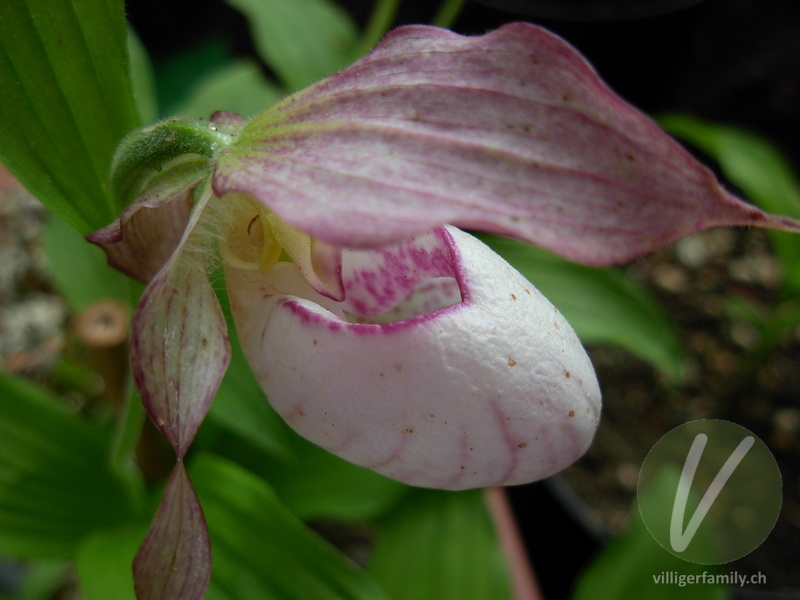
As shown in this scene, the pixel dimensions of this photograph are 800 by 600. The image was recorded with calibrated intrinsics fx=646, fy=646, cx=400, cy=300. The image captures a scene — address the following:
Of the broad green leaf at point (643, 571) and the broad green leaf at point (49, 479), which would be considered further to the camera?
the broad green leaf at point (643, 571)

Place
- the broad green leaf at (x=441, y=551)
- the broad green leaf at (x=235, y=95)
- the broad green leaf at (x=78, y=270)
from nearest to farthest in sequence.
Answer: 1. the broad green leaf at (x=441, y=551)
2. the broad green leaf at (x=78, y=270)
3. the broad green leaf at (x=235, y=95)

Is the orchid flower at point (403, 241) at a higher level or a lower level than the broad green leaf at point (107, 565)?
higher

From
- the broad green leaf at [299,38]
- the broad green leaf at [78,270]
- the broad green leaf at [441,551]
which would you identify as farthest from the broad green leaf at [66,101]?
the broad green leaf at [299,38]

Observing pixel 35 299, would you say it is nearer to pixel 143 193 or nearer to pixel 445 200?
pixel 143 193

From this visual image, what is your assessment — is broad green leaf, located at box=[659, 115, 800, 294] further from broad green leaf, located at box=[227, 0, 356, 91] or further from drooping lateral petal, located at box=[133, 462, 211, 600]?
drooping lateral petal, located at box=[133, 462, 211, 600]

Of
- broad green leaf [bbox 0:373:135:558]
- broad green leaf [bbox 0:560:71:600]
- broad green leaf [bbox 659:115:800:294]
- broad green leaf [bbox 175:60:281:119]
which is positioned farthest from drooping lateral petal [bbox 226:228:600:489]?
broad green leaf [bbox 659:115:800:294]

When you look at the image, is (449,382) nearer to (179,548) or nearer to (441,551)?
(179,548)

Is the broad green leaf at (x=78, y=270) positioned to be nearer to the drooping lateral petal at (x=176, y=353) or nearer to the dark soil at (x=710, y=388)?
the drooping lateral petal at (x=176, y=353)
